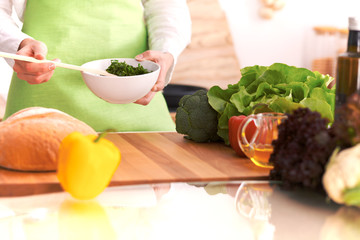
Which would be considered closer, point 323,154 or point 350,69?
point 323,154

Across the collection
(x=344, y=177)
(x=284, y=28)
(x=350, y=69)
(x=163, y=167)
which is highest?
(x=350, y=69)

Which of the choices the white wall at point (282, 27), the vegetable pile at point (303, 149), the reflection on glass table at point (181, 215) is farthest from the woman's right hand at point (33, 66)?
the white wall at point (282, 27)

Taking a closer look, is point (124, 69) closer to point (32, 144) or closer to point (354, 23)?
point (32, 144)

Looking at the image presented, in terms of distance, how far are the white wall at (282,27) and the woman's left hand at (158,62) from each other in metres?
2.08

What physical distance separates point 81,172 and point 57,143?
0.63ft

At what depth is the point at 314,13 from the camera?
12.9ft

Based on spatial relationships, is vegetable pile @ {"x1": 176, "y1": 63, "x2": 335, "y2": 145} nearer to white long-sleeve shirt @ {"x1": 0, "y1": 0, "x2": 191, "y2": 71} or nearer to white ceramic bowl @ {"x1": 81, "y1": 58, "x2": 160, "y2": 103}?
white ceramic bowl @ {"x1": 81, "y1": 58, "x2": 160, "y2": 103}

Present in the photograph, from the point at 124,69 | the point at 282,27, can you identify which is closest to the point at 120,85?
the point at 124,69

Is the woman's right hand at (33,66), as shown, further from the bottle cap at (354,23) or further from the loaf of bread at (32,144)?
the bottle cap at (354,23)

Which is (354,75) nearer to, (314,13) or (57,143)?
(57,143)

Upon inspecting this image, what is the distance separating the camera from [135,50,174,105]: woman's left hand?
1594 mm

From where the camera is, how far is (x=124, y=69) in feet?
4.69

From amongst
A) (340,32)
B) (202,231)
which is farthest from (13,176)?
(340,32)

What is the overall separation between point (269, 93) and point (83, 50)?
692 millimetres
